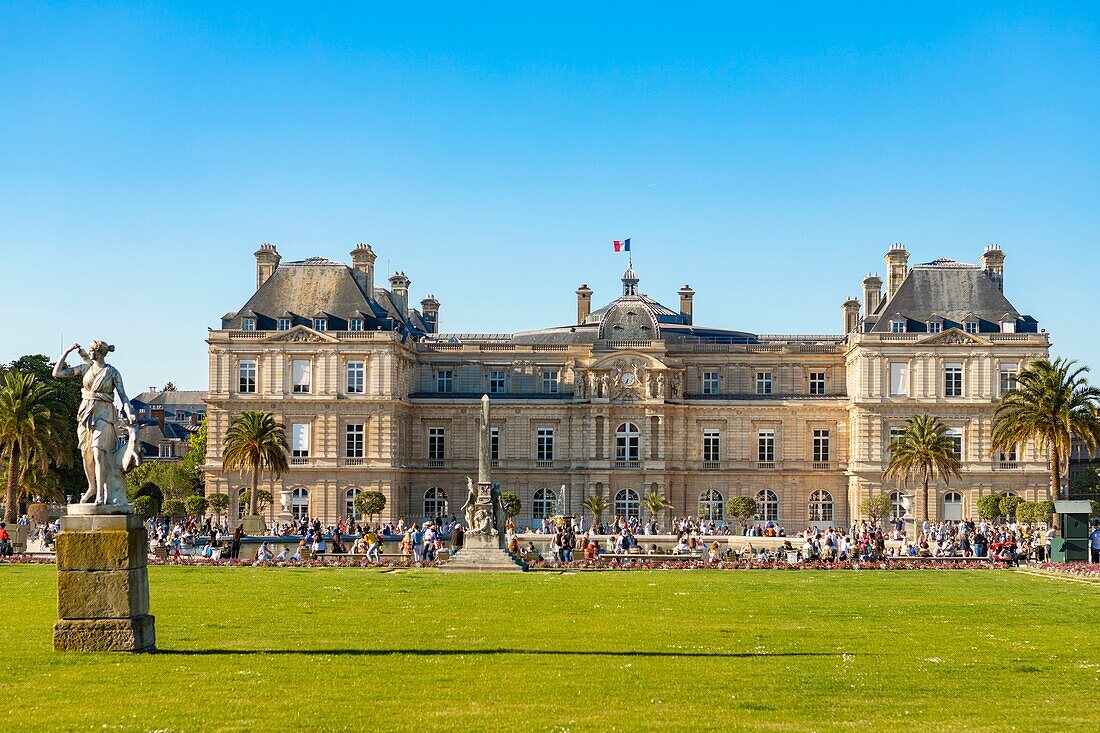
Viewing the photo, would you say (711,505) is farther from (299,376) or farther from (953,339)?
(299,376)

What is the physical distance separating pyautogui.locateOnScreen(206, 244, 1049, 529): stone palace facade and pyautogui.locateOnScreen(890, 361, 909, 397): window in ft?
0.27

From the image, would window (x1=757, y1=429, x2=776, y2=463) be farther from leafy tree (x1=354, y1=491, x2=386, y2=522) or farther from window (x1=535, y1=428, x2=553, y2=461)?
leafy tree (x1=354, y1=491, x2=386, y2=522)

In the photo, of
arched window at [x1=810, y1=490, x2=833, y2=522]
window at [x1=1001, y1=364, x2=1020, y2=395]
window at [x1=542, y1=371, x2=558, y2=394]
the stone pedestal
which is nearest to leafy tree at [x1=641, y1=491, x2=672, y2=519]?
arched window at [x1=810, y1=490, x2=833, y2=522]

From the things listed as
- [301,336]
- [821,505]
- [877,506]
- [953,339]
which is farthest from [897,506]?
[301,336]

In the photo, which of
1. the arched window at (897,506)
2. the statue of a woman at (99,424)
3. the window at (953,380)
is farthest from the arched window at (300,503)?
the statue of a woman at (99,424)

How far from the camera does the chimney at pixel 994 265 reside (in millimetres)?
86750

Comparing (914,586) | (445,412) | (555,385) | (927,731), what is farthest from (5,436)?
(927,731)

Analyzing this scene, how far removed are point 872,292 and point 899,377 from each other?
781 centimetres

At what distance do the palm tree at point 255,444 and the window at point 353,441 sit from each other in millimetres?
6491

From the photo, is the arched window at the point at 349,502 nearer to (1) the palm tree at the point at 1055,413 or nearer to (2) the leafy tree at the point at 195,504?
(2) the leafy tree at the point at 195,504

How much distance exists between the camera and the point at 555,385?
91812mm

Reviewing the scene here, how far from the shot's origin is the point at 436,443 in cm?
9006

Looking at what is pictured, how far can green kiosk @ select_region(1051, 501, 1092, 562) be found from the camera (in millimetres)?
50625

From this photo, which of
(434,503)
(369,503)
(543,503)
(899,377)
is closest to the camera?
(369,503)
